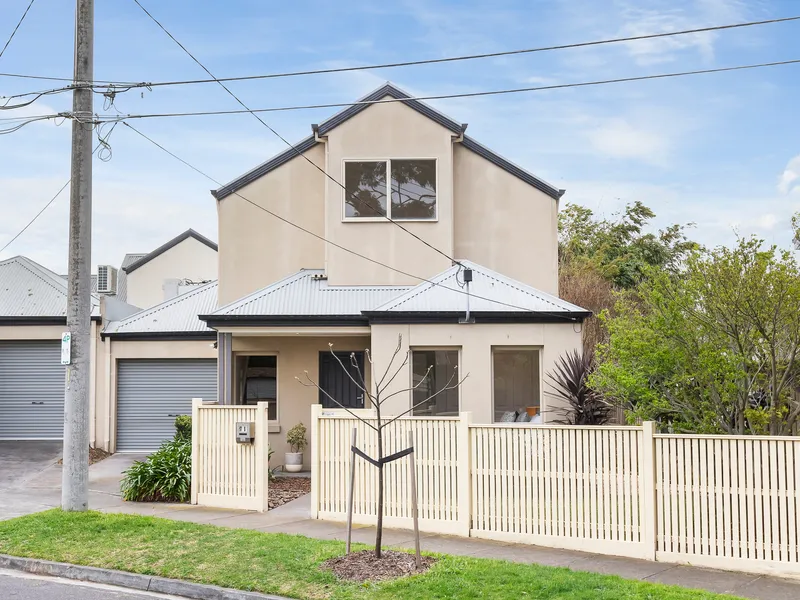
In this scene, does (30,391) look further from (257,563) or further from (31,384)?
(257,563)

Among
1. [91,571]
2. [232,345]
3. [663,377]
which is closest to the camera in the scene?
[91,571]

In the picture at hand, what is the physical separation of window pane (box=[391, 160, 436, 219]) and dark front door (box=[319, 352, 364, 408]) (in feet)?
10.9

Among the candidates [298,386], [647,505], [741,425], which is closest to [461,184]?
[298,386]

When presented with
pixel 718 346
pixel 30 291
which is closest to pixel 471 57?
pixel 718 346

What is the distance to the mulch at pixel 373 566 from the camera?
8.56 m

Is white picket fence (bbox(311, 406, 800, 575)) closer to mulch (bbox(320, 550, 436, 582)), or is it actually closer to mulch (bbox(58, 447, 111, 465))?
mulch (bbox(320, 550, 436, 582))

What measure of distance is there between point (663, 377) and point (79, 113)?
9147mm

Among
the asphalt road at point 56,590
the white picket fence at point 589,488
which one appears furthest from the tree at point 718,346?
the asphalt road at point 56,590

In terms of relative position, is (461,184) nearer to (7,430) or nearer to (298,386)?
(298,386)

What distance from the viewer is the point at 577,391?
16203 millimetres

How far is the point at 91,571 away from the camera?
9.32 m

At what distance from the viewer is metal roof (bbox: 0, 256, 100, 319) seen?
72.6 ft

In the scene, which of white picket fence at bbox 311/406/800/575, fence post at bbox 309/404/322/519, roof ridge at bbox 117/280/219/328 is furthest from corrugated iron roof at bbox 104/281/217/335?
white picket fence at bbox 311/406/800/575

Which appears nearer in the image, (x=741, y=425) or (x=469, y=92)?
(x=741, y=425)
